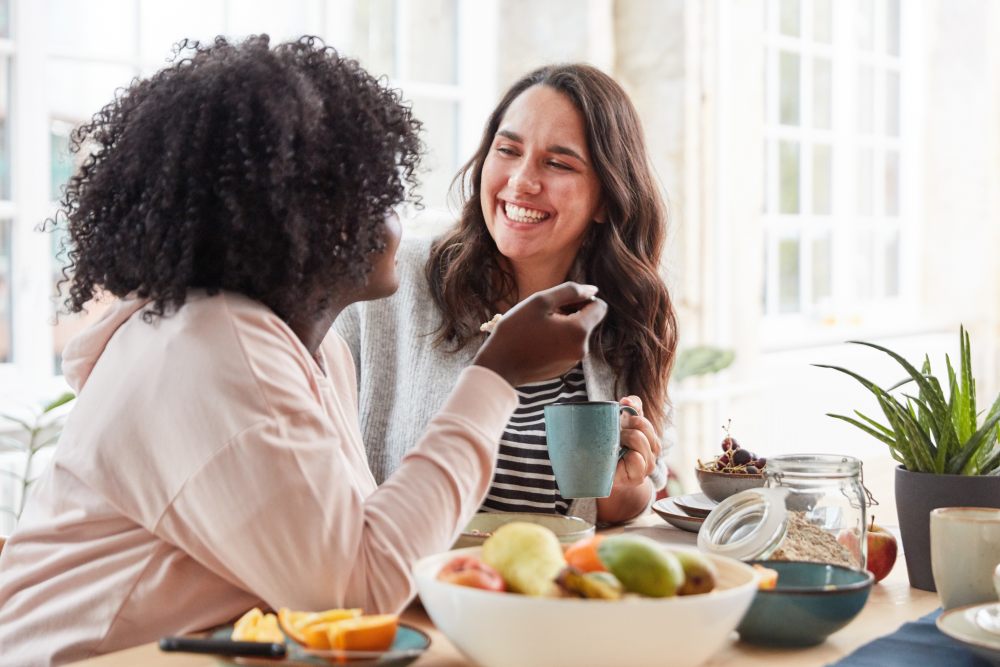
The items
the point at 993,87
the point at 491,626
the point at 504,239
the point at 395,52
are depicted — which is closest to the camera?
the point at 491,626

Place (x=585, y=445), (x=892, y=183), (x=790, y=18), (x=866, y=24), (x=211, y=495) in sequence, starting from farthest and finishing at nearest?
(x=892, y=183) → (x=866, y=24) → (x=790, y=18) → (x=585, y=445) → (x=211, y=495)

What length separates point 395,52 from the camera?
3.81 metres

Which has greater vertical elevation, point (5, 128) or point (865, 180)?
point (865, 180)

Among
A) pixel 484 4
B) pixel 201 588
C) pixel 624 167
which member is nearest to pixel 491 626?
pixel 201 588

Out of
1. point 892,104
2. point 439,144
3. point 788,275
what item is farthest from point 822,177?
point 439,144

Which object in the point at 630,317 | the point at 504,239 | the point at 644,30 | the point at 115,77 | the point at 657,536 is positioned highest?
the point at 644,30

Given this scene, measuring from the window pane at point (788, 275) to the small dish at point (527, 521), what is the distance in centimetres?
408

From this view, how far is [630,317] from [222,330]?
113cm

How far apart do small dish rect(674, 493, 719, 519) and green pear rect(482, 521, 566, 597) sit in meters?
0.68

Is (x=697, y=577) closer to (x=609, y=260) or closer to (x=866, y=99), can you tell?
(x=609, y=260)

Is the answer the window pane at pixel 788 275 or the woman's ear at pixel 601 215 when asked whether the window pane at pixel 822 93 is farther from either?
the woman's ear at pixel 601 215

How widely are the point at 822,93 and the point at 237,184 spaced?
15.8 ft

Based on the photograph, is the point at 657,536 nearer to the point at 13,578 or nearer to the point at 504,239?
the point at 504,239

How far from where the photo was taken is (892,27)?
20.2 feet
